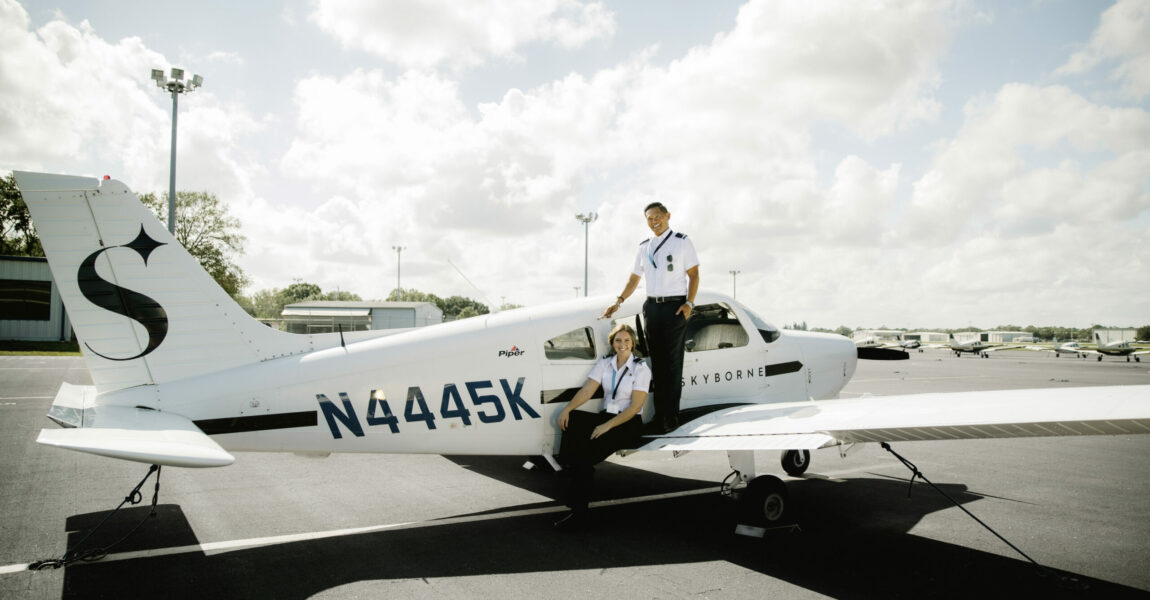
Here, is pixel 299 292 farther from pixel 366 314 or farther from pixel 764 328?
pixel 764 328

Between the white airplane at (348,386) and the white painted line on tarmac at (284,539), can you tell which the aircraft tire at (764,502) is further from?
the white painted line on tarmac at (284,539)

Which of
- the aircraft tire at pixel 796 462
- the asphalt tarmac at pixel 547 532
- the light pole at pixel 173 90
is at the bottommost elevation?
the asphalt tarmac at pixel 547 532

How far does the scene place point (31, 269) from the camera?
1368 inches

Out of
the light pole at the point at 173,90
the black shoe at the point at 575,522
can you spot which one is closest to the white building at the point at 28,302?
the light pole at the point at 173,90

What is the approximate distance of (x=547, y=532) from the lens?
16.3 ft

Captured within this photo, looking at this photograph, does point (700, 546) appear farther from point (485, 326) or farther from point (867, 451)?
point (867, 451)

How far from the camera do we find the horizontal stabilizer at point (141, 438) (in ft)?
9.96

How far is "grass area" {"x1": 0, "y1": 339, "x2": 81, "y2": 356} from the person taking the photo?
2781 centimetres

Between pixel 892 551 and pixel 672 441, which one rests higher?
pixel 672 441

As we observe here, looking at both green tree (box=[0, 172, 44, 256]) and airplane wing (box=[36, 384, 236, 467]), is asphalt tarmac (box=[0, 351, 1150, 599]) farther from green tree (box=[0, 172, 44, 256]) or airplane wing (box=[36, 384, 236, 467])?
green tree (box=[0, 172, 44, 256])

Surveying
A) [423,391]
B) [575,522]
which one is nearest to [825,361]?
[575,522]

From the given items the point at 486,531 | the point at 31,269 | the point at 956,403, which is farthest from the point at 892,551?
the point at 31,269

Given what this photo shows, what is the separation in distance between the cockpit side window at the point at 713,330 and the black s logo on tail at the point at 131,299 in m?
4.53

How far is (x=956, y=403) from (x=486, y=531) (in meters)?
3.87
